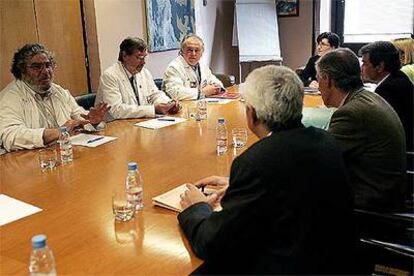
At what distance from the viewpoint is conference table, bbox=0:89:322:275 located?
1.33 meters

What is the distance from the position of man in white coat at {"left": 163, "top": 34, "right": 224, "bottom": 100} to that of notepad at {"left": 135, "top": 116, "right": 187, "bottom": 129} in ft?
3.04

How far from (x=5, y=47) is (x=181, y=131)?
2.05 metres

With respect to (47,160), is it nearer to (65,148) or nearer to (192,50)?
(65,148)

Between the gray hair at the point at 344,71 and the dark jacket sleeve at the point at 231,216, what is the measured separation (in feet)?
3.21

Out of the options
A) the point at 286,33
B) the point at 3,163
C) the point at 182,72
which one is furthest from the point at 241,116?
the point at 286,33

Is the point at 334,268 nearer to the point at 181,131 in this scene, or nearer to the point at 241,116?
the point at 181,131

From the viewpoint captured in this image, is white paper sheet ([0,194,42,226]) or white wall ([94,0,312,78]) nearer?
white paper sheet ([0,194,42,226])

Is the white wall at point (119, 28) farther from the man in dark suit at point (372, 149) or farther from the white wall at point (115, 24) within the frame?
the man in dark suit at point (372, 149)

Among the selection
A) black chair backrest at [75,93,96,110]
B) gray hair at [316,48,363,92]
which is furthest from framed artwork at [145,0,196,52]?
gray hair at [316,48,363,92]

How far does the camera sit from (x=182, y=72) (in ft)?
14.6

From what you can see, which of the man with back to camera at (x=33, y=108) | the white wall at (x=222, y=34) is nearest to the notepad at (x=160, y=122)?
the man with back to camera at (x=33, y=108)

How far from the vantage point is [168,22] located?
5.56m

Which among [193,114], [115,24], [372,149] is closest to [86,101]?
[193,114]

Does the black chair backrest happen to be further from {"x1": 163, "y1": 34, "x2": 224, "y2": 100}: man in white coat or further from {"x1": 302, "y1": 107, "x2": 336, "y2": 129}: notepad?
{"x1": 302, "y1": 107, "x2": 336, "y2": 129}: notepad
